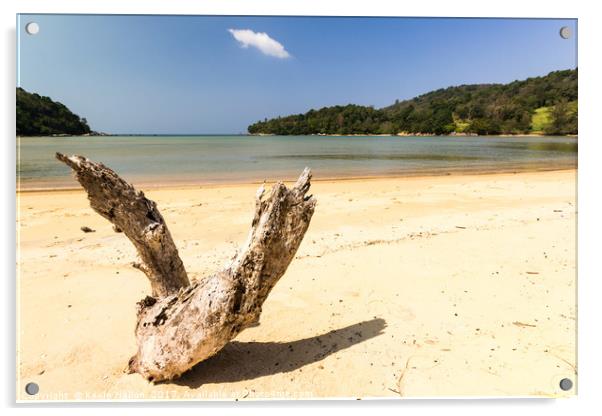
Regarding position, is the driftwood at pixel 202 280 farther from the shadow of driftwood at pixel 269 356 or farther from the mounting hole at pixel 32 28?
the mounting hole at pixel 32 28

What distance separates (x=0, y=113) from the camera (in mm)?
3322

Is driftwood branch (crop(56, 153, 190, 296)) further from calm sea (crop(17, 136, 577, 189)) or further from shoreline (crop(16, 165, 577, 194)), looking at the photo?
shoreline (crop(16, 165, 577, 194))

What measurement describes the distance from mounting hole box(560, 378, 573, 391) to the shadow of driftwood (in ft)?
4.80

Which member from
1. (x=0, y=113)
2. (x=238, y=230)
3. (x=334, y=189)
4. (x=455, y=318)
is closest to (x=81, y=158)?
(x=0, y=113)

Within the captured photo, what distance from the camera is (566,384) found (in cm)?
325

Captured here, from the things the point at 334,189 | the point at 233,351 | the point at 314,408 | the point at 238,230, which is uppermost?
the point at 334,189

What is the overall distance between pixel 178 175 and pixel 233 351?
10.4 meters

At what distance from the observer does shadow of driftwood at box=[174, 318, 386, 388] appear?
305 centimetres

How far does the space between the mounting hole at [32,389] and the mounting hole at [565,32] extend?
5352mm

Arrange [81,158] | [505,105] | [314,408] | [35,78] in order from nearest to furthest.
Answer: [81,158] < [314,408] < [35,78] < [505,105]

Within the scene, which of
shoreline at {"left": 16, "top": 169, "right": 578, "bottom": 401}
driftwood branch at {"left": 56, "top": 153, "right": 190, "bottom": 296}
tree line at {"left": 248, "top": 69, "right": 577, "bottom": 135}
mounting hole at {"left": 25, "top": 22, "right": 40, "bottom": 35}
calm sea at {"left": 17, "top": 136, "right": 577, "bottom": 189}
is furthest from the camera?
calm sea at {"left": 17, "top": 136, "right": 577, "bottom": 189}

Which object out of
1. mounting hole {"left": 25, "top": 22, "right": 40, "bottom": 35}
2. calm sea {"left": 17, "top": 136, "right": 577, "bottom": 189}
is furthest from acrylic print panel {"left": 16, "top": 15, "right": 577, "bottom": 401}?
calm sea {"left": 17, "top": 136, "right": 577, "bottom": 189}

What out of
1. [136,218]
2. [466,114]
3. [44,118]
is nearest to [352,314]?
[136,218]

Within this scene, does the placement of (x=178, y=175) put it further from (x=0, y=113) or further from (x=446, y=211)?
(x=0, y=113)
